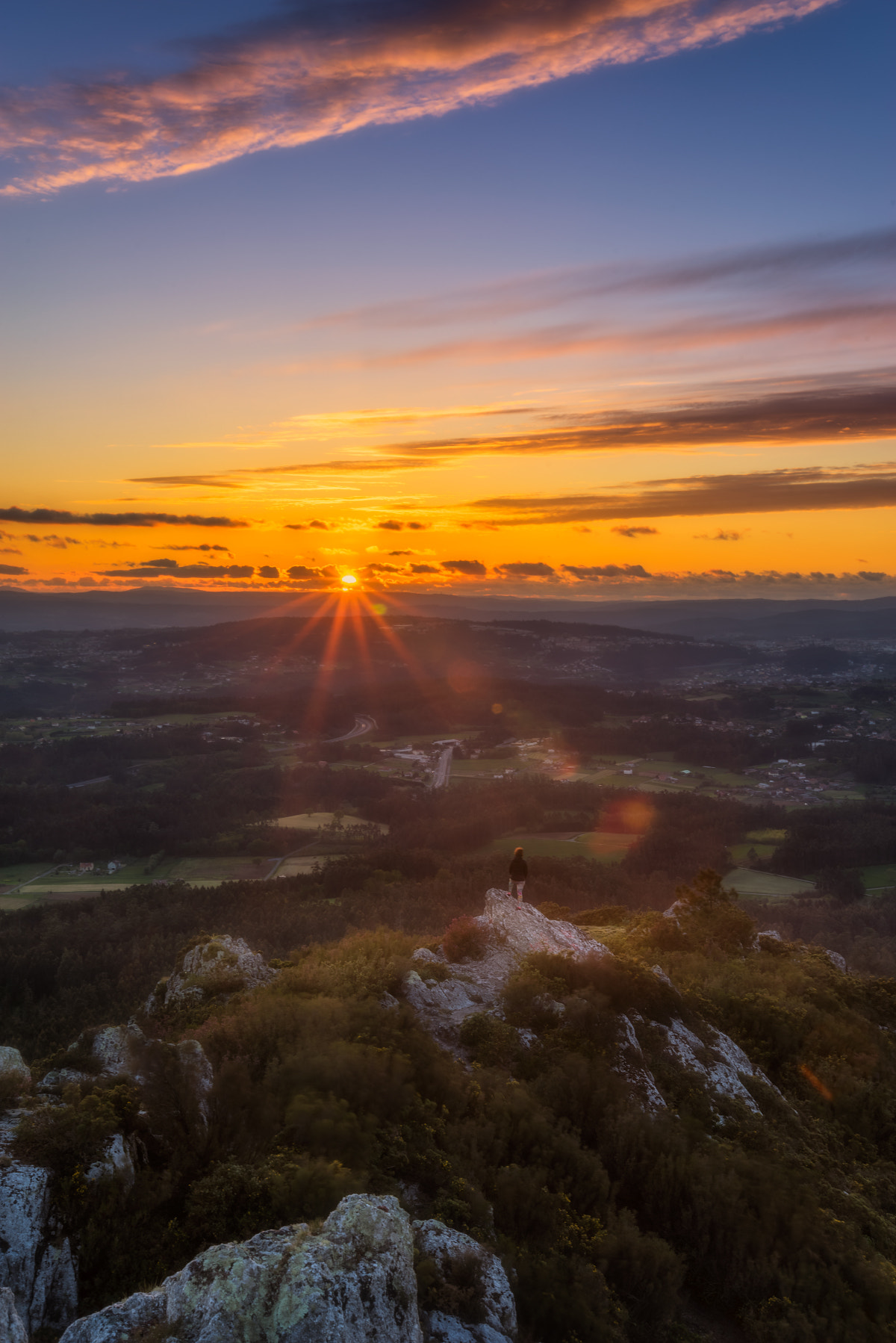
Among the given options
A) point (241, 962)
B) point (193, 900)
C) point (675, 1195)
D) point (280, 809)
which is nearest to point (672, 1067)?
point (675, 1195)

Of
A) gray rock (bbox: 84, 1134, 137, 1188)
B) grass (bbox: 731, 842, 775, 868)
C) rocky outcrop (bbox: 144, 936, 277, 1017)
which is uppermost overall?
gray rock (bbox: 84, 1134, 137, 1188)

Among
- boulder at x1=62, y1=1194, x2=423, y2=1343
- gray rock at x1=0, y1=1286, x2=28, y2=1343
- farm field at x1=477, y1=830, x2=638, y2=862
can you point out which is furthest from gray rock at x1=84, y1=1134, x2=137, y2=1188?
farm field at x1=477, y1=830, x2=638, y2=862

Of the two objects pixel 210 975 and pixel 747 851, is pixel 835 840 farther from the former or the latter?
pixel 210 975

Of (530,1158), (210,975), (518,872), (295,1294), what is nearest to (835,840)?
(518,872)

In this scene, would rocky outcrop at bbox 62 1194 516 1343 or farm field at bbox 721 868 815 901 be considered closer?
rocky outcrop at bbox 62 1194 516 1343

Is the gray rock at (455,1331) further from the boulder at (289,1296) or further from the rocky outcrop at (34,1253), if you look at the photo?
the rocky outcrop at (34,1253)

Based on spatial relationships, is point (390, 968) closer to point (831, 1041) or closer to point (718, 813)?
point (831, 1041)

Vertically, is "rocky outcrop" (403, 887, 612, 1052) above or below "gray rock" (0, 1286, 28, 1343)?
below

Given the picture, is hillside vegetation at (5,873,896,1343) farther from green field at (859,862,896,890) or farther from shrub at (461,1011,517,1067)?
green field at (859,862,896,890)
